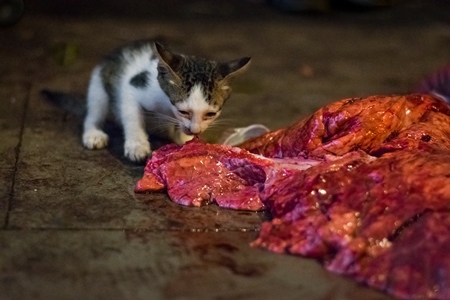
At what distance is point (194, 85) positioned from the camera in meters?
4.64

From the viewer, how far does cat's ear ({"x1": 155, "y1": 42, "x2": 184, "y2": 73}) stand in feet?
15.0

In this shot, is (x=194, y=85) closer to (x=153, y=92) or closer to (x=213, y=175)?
(x=153, y=92)

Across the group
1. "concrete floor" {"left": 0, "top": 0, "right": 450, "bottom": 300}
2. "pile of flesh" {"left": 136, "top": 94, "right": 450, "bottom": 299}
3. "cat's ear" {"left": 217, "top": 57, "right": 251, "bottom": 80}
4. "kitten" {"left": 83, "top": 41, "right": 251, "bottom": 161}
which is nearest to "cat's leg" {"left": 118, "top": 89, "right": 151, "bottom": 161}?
"kitten" {"left": 83, "top": 41, "right": 251, "bottom": 161}

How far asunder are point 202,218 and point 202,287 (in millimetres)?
671

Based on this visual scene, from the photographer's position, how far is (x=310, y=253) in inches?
149

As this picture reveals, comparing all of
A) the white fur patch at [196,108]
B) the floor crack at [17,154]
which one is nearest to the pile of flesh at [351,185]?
the white fur patch at [196,108]

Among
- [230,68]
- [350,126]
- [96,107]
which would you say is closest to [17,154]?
[96,107]

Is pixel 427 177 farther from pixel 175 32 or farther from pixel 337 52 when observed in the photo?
pixel 175 32

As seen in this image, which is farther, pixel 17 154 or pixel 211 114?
pixel 17 154

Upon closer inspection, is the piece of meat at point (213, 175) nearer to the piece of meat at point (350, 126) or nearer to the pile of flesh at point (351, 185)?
the pile of flesh at point (351, 185)

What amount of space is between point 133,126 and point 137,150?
0.23 meters

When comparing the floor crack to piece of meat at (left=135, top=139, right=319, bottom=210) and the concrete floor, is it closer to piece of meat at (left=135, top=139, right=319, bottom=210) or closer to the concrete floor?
the concrete floor

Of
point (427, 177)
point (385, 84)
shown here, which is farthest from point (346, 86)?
point (427, 177)

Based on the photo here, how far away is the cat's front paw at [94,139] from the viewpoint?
5.03 metres
